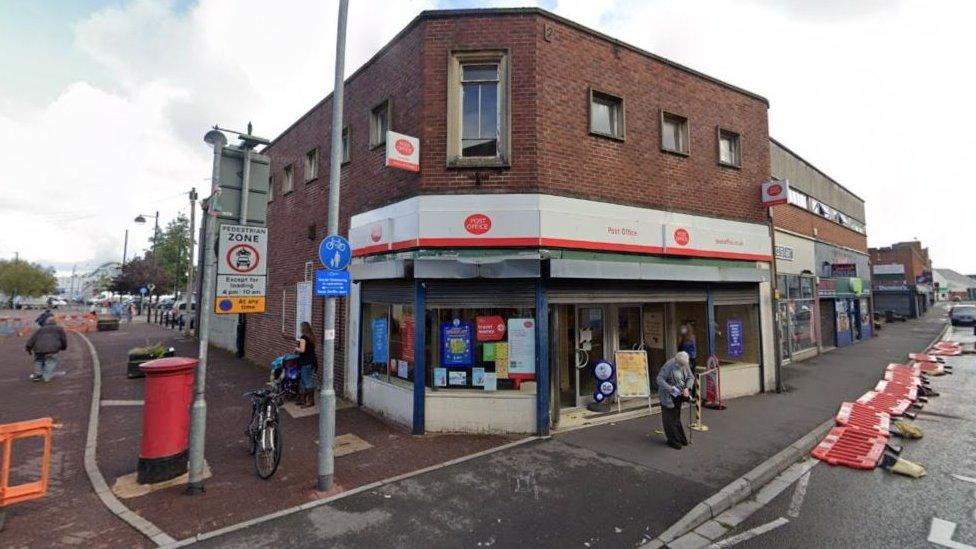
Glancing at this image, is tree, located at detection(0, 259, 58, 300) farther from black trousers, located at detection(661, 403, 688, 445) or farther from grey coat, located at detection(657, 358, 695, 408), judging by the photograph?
black trousers, located at detection(661, 403, 688, 445)

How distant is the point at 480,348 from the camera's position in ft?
25.5

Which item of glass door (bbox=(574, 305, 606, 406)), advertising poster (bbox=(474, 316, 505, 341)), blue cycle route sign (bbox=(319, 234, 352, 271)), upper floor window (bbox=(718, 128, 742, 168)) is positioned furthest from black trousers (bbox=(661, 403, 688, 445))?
upper floor window (bbox=(718, 128, 742, 168))

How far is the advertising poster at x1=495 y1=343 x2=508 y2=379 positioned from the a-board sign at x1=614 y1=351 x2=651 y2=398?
2643 millimetres

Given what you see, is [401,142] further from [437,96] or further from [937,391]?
[937,391]

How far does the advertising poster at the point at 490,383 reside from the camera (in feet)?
25.0

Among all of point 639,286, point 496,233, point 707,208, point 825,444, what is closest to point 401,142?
point 496,233

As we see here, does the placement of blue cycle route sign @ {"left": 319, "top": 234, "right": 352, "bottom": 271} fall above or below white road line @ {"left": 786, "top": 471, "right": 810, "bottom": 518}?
above

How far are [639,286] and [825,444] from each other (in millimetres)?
3998

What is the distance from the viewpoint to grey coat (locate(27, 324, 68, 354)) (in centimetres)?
1105

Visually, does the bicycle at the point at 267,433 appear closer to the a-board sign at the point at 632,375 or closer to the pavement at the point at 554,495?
the pavement at the point at 554,495

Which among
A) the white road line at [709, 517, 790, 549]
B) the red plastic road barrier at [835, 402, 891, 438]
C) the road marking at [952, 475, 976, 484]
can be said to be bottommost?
the white road line at [709, 517, 790, 549]

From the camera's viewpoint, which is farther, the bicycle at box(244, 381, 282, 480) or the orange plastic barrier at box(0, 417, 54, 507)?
the bicycle at box(244, 381, 282, 480)

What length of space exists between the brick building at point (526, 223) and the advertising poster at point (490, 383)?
→ 54 mm

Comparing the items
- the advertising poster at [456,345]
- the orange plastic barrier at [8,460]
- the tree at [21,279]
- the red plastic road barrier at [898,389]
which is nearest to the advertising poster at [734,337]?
the red plastic road barrier at [898,389]
